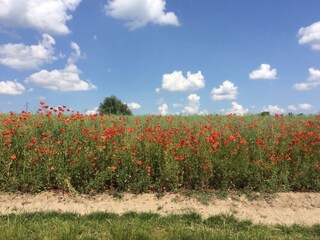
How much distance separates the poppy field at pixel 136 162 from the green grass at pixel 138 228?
1235 mm

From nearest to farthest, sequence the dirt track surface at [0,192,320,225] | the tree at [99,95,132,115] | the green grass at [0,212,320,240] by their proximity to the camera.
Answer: the green grass at [0,212,320,240] → the dirt track surface at [0,192,320,225] → the tree at [99,95,132,115]

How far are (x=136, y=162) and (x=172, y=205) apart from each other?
116 centimetres

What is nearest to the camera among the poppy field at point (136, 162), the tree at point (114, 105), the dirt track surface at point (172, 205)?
the dirt track surface at point (172, 205)

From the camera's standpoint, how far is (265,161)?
7.36 meters

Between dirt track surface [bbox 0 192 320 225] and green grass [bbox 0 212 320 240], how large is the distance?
382 millimetres

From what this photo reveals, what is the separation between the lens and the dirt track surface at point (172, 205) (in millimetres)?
5785

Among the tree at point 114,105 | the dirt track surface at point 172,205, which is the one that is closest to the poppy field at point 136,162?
the dirt track surface at point 172,205

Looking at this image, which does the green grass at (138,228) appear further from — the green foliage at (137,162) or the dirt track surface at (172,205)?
the green foliage at (137,162)

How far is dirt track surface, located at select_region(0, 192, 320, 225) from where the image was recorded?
579 centimetres

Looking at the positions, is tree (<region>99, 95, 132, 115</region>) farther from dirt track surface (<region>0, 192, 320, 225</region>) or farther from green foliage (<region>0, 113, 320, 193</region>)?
dirt track surface (<region>0, 192, 320, 225</region>)

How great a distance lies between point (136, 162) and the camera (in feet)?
21.9

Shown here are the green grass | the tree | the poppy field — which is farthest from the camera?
the tree

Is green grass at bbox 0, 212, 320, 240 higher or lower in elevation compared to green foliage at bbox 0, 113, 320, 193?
lower

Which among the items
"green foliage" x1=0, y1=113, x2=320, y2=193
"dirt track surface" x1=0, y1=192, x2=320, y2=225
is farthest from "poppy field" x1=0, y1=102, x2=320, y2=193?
"dirt track surface" x1=0, y1=192, x2=320, y2=225
